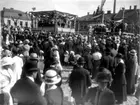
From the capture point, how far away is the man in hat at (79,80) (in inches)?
190

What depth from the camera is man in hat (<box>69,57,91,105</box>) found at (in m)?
4.83

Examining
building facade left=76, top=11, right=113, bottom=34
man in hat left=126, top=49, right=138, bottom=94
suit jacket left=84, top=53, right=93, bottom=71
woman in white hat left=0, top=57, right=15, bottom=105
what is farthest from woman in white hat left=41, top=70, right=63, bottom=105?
building facade left=76, top=11, right=113, bottom=34

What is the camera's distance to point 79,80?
15.9ft

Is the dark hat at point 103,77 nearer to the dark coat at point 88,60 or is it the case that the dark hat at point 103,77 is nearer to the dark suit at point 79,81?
the dark suit at point 79,81

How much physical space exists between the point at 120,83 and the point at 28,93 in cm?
367

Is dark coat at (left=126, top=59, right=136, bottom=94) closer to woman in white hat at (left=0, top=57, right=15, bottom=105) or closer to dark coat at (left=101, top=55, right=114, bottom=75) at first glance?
dark coat at (left=101, top=55, right=114, bottom=75)

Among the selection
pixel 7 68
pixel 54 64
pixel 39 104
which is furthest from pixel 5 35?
pixel 39 104

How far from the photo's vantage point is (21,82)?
295 centimetres

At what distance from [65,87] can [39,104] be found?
4.75m

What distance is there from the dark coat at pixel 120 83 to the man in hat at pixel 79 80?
1.18m

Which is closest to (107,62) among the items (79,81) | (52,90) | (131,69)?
(131,69)

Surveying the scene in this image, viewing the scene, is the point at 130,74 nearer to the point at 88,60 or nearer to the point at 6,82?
the point at 88,60

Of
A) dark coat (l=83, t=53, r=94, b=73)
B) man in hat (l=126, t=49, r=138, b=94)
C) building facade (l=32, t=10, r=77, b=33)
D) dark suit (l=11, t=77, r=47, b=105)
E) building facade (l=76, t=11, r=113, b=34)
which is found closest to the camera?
dark suit (l=11, t=77, r=47, b=105)

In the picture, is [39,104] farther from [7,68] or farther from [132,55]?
[132,55]
